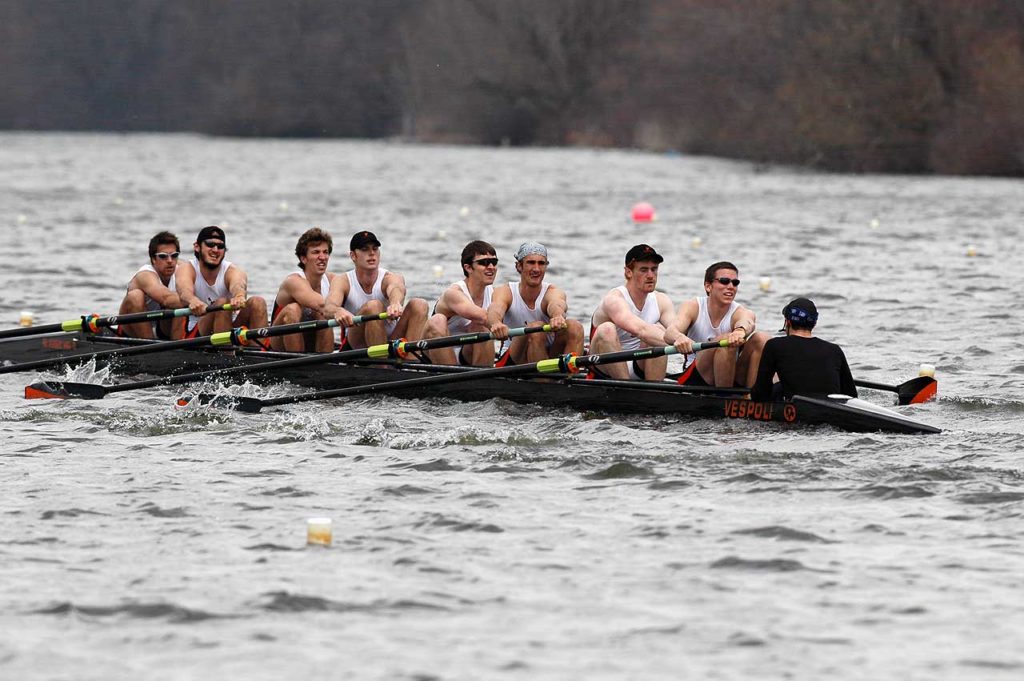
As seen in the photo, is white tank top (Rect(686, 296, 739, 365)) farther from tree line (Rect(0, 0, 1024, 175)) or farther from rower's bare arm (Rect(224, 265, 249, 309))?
tree line (Rect(0, 0, 1024, 175))

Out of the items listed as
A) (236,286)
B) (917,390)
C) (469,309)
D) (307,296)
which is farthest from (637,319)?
(236,286)

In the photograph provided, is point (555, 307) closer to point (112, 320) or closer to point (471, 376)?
point (471, 376)

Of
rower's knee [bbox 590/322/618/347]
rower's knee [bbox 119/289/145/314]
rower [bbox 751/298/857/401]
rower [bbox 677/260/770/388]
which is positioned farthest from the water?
rower's knee [bbox 119/289/145/314]

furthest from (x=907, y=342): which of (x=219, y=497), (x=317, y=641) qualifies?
(x=317, y=641)

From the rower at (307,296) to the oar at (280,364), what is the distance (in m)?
0.64

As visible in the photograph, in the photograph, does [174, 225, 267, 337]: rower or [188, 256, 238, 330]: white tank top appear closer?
[174, 225, 267, 337]: rower

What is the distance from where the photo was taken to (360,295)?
13828mm

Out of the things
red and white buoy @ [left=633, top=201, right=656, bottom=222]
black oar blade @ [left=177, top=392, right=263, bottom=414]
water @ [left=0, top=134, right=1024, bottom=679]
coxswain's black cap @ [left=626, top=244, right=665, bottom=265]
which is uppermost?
red and white buoy @ [left=633, top=201, right=656, bottom=222]

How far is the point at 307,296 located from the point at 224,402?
5.61 feet

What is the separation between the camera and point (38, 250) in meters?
27.1

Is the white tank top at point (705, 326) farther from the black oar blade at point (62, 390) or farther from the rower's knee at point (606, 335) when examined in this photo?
the black oar blade at point (62, 390)

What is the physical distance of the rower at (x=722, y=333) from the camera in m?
11.6

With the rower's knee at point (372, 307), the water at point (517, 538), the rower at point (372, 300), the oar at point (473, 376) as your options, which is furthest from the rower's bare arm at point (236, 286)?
the oar at point (473, 376)

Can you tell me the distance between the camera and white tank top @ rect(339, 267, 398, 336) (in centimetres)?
1383
